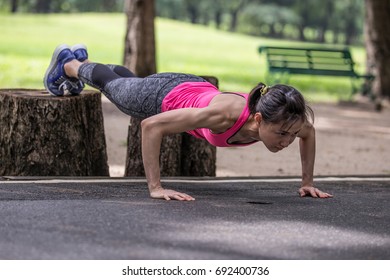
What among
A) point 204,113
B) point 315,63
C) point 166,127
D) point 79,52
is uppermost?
point 79,52

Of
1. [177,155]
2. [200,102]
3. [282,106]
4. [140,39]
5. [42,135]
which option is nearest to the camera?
[282,106]

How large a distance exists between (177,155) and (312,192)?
1539mm

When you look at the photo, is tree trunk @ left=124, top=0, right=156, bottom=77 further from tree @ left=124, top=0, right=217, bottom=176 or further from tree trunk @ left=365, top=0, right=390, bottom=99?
tree @ left=124, top=0, right=217, bottom=176

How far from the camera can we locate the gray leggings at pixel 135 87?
6301 mm

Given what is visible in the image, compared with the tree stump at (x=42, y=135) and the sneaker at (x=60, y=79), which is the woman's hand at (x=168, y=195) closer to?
the tree stump at (x=42, y=135)

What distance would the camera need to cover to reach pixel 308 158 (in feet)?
20.4

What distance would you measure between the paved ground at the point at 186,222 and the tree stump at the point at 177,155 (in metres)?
0.84

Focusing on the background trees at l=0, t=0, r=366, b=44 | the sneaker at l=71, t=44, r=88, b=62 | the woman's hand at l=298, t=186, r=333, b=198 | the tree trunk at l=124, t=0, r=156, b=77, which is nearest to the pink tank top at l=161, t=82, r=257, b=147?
the woman's hand at l=298, t=186, r=333, b=198

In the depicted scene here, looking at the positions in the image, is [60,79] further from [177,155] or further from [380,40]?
[380,40]

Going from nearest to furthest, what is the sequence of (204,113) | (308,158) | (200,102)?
(204,113)
(200,102)
(308,158)

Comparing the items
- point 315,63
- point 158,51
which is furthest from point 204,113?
point 158,51

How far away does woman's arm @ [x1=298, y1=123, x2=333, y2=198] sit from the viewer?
20.1 feet

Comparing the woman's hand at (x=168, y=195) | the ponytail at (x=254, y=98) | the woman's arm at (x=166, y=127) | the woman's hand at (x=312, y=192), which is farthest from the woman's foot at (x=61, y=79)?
the woman's hand at (x=312, y=192)

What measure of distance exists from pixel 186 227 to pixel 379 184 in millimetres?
2643
